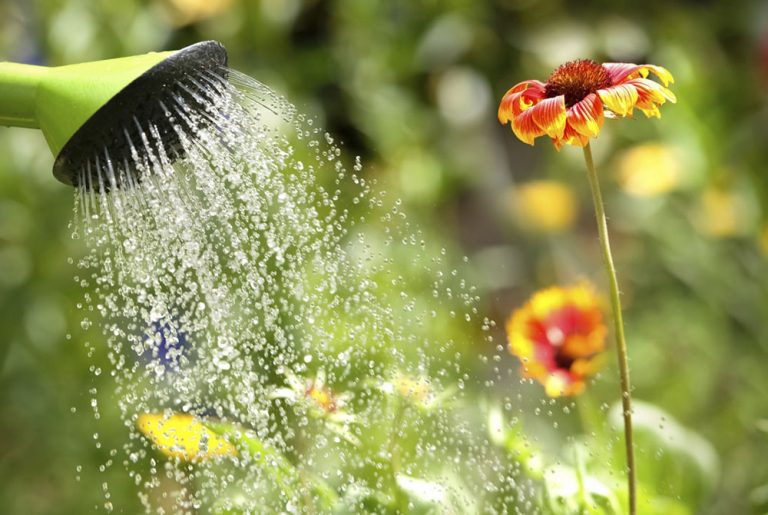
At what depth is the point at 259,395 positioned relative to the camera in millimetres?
1176

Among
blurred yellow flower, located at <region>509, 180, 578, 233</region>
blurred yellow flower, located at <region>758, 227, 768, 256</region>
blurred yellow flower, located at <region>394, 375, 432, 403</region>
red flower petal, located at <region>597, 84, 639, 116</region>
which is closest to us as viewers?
red flower petal, located at <region>597, 84, 639, 116</region>

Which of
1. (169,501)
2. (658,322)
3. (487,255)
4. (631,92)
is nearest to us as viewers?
(631,92)

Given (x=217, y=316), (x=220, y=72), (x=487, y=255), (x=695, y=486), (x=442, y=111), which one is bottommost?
(x=695, y=486)

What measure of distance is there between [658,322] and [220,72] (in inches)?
40.4

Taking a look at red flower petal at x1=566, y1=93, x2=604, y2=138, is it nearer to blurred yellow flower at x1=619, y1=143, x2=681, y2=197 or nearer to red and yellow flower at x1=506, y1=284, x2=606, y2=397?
red and yellow flower at x1=506, y1=284, x2=606, y2=397

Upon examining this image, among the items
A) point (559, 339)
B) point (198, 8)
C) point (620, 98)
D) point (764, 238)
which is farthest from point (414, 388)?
point (198, 8)

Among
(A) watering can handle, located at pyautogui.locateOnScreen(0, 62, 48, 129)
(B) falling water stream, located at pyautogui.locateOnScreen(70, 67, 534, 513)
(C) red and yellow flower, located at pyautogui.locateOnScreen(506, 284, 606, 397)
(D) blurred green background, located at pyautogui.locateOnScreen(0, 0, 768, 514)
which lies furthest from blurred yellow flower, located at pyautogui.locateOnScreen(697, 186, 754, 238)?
(A) watering can handle, located at pyautogui.locateOnScreen(0, 62, 48, 129)

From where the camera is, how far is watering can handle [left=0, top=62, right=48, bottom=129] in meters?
0.77

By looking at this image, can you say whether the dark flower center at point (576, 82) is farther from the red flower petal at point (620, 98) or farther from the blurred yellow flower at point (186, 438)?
the blurred yellow flower at point (186, 438)

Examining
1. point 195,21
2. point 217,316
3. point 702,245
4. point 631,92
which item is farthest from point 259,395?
point 195,21

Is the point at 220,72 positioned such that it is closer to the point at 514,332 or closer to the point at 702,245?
the point at 514,332

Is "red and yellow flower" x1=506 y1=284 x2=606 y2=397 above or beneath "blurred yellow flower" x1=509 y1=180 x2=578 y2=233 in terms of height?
beneath

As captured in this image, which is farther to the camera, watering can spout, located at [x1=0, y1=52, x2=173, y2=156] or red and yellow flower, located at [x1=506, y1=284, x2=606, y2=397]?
red and yellow flower, located at [x1=506, y1=284, x2=606, y2=397]

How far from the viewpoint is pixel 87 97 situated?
2.45 ft
